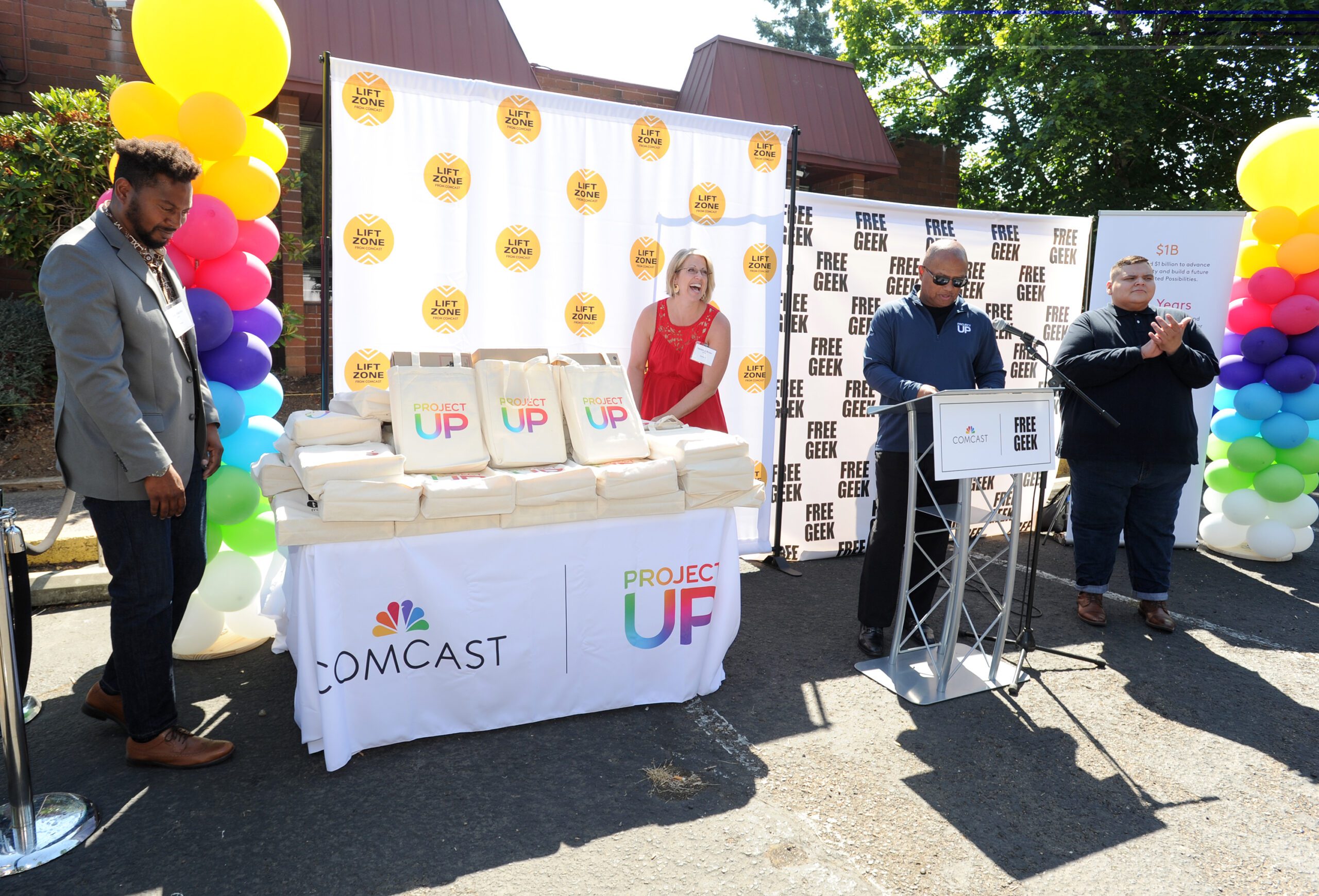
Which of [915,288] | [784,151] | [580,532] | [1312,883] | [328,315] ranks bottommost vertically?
[1312,883]

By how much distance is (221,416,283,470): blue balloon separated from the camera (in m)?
3.38

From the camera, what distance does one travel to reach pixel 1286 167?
4875 mm

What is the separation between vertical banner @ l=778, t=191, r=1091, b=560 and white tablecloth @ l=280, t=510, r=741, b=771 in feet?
6.76

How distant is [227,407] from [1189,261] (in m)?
5.95

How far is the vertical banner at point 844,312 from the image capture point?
4.97 meters

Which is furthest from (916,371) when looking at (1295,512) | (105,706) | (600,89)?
(600,89)

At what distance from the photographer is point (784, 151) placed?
15.6ft

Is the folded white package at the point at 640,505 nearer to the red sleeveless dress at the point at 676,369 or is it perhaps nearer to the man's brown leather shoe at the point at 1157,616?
the red sleeveless dress at the point at 676,369

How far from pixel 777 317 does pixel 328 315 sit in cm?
254

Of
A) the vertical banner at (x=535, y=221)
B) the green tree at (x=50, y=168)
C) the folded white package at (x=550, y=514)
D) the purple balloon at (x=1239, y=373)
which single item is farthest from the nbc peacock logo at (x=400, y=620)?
the purple balloon at (x=1239, y=373)

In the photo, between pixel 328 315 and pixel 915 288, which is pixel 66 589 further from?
pixel 915 288

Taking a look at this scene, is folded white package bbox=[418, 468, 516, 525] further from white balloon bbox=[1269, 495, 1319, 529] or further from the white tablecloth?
white balloon bbox=[1269, 495, 1319, 529]

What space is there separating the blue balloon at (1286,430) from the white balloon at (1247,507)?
0.36 metres

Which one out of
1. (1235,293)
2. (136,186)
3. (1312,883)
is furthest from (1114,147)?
(136,186)
